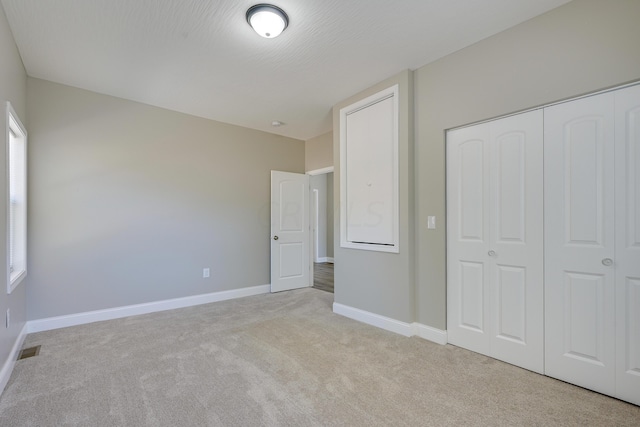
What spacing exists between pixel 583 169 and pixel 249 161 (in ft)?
13.1

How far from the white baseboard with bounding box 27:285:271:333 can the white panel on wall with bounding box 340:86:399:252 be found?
1.92 meters

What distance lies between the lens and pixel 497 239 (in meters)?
2.46

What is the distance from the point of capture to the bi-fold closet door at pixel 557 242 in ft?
6.20

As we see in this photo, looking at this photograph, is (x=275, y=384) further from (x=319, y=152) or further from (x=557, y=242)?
(x=319, y=152)

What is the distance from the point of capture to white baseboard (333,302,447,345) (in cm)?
280

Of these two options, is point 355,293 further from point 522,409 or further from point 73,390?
point 73,390

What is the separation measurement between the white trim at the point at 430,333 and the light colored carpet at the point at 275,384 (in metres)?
0.08

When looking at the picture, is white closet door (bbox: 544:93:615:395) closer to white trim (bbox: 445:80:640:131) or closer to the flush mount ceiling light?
white trim (bbox: 445:80:640:131)

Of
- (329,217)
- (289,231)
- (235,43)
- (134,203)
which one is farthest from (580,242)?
(329,217)

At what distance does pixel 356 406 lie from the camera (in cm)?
184

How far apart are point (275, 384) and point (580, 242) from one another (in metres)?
2.32

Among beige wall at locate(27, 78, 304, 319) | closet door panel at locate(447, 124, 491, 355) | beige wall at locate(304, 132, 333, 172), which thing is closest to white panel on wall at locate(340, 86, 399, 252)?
closet door panel at locate(447, 124, 491, 355)

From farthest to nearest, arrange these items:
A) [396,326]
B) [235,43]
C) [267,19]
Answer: [396,326]
[235,43]
[267,19]

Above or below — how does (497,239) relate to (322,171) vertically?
below
